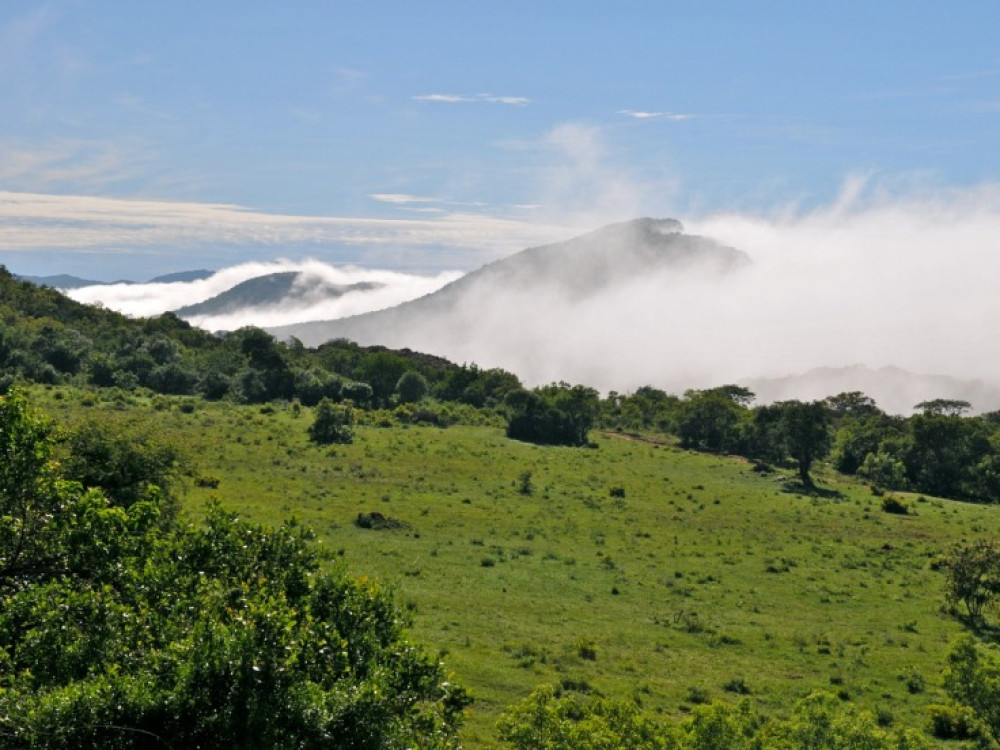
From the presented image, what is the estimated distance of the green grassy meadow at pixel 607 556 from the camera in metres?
32.1

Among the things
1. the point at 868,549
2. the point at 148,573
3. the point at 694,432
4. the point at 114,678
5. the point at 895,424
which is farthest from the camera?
the point at 895,424

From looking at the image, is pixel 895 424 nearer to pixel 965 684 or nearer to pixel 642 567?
pixel 642 567

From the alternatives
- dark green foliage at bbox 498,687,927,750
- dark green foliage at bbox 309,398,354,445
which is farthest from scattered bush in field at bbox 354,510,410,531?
dark green foliage at bbox 498,687,927,750

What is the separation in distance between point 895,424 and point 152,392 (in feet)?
324

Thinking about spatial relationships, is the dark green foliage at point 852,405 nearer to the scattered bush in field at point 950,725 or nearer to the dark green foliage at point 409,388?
the dark green foliage at point 409,388

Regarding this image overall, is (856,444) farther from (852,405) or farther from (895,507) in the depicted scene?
(852,405)

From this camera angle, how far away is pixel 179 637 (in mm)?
12195

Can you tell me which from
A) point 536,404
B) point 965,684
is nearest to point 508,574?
point 965,684

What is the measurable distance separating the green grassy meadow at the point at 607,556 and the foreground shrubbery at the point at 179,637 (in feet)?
6.51

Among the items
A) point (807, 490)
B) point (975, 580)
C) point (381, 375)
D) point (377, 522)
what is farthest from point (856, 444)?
point (377, 522)

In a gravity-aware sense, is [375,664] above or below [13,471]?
below

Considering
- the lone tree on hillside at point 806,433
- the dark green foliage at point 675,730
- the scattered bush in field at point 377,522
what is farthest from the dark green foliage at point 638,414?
the dark green foliage at point 675,730

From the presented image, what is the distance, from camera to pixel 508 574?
43.5 meters

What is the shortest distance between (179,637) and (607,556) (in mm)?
39171
